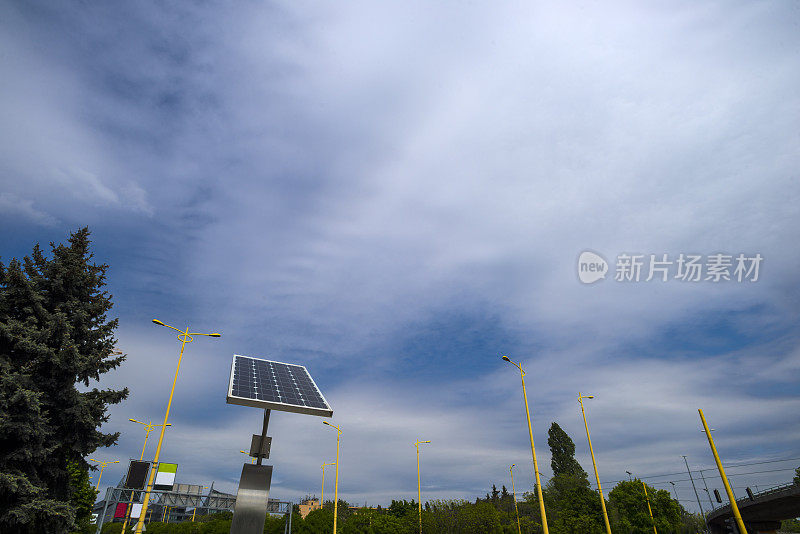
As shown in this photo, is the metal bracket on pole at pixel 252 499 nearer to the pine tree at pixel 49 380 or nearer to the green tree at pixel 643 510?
the pine tree at pixel 49 380

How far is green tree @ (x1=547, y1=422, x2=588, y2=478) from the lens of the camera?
85.1 metres

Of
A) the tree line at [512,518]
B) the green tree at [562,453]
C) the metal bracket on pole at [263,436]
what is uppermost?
the green tree at [562,453]

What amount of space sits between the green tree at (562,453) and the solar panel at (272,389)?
82.6 metres

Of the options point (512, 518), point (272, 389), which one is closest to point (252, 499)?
point (272, 389)

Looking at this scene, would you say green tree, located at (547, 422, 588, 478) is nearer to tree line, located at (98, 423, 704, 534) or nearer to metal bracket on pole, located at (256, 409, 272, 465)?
tree line, located at (98, 423, 704, 534)

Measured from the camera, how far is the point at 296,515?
221 feet

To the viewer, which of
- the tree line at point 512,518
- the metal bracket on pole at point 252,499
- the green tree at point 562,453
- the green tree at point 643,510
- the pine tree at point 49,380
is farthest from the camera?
the green tree at point 562,453

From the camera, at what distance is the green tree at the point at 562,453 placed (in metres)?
85.1

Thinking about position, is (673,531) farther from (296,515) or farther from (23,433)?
(23,433)

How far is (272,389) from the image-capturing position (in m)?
18.2

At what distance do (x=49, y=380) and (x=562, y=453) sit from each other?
92.0 meters

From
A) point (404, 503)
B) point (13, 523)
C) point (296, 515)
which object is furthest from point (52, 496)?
point (404, 503)

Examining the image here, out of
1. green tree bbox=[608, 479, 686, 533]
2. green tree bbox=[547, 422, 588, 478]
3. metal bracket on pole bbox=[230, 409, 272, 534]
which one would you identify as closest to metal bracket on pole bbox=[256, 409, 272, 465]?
metal bracket on pole bbox=[230, 409, 272, 534]

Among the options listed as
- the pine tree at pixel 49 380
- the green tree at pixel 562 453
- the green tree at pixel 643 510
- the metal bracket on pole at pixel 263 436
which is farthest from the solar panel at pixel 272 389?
the green tree at pixel 562 453
